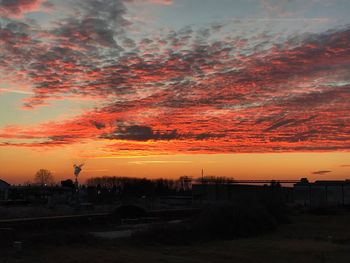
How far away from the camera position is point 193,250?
2019cm

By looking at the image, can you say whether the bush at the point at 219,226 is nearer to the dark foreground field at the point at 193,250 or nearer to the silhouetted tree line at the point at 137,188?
the dark foreground field at the point at 193,250

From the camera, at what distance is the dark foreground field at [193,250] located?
17172 millimetres

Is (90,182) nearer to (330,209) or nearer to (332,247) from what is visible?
(330,209)

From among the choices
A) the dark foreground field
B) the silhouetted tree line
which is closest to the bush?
the dark foreground field

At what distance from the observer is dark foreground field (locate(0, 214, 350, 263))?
56.3 feet

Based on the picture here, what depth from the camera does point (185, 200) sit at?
58344 millimetres

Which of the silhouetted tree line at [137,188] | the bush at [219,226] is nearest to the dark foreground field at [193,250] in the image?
the bush at [219,226]

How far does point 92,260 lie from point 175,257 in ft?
9.88

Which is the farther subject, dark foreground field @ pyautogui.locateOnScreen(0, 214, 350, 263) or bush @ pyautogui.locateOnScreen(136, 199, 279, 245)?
bush @ pyautogui.locateOnScreen(136, 199, 279, 245)

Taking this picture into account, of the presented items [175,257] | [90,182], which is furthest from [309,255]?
[90,182]

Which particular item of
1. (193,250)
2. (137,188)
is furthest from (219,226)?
(137,188)

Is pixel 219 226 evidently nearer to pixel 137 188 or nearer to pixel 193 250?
pixel 193 250

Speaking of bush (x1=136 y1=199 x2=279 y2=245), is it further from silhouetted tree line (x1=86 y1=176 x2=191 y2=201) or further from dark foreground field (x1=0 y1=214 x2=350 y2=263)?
silhouetted tree line (x1=86 y1=176 x2=191 y2=201)

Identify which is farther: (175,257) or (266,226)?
(266,226)
